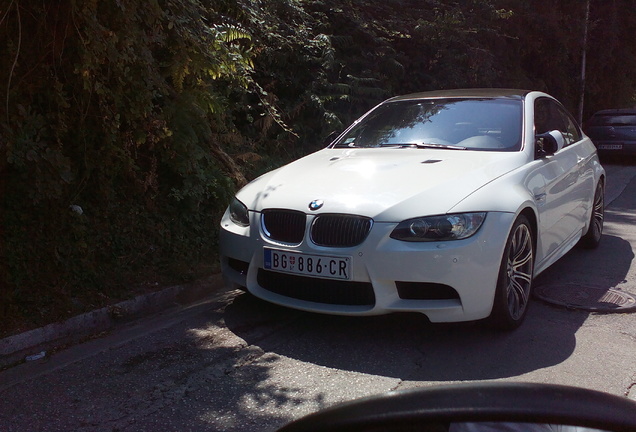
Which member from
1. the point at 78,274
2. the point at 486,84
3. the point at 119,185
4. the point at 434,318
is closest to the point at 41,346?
the point at 78,274

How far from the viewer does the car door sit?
5.15 metres

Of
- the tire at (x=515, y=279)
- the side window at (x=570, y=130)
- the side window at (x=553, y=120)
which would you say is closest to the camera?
the tire at (x=515, y=279)

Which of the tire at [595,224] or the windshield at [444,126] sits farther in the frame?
the tire at [595,224]

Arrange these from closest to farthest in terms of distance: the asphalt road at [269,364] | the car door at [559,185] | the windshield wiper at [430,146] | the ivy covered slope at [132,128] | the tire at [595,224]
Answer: the asphalt road at [269,364], the ivy covered slope at [132,128], the car door at [559,185], the windshield wiper at [430,146], the tire at [595,224]

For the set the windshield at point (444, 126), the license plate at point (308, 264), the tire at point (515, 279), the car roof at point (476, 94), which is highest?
the car roof at point (476, 94)

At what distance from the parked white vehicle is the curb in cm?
82

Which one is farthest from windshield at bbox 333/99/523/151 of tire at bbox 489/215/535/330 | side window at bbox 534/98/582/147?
tire at bbox 489/215/535/330

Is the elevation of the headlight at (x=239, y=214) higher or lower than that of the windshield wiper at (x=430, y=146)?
lower

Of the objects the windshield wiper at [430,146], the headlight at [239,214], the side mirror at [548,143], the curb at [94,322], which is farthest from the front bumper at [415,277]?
the curb at [94,322]

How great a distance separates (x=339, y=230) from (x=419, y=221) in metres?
0.51

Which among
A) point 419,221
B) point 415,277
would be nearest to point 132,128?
point 419,221

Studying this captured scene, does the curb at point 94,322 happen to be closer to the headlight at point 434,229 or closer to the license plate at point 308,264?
the license plate at point 308,264

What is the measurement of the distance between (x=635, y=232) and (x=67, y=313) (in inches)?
260

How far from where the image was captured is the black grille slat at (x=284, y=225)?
438 centimetres
